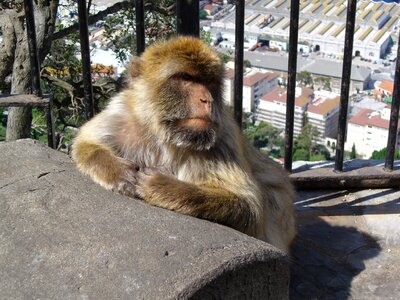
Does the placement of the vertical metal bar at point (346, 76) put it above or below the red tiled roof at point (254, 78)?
above

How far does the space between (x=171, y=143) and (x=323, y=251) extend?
3.16 feet

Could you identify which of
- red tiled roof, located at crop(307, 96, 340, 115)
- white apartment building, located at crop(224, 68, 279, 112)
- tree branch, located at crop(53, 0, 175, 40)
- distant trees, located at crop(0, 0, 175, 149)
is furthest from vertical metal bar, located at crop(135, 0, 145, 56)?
white apartment building, located at crop(224, 68, 279, 112)

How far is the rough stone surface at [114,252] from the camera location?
1492mm

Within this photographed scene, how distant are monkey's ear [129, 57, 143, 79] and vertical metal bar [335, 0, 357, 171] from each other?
0.98 m

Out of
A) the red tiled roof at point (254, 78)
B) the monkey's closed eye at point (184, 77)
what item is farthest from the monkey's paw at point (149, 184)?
the red tiled roof at point (254, 78)

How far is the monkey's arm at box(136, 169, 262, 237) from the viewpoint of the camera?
2.06m

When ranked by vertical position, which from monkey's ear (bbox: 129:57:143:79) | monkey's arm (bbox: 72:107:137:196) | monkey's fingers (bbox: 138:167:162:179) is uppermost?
monkey's ear (bbox: 129:57:143:79)

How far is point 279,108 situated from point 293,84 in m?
31.9

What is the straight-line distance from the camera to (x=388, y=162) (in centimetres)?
310

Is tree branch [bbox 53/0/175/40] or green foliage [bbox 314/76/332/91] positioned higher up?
tree branch [bbox 53/0/175/40]

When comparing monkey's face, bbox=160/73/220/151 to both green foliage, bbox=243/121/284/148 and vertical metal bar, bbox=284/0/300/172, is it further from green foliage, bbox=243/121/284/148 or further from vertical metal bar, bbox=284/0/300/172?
green foliage, bbox=243/121/284/148

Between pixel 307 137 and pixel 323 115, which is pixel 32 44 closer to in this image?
pixel 307 137

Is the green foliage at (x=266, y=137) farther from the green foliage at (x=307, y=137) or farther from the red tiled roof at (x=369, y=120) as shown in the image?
the red tiled roof at (x=369, y=120)

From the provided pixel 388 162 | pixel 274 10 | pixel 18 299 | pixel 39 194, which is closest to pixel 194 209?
pixel 39 194
